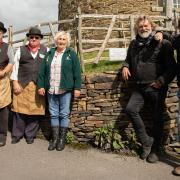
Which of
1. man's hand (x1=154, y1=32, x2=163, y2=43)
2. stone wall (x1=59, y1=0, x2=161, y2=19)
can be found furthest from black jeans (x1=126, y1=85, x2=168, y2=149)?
stone wall (x1=59, y1=0, x2=161, y2=19)

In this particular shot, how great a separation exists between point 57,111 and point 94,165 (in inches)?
45.9

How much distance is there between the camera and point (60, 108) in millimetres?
6812

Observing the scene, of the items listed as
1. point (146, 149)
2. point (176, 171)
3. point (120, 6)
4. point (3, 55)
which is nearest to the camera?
point (176, 171)

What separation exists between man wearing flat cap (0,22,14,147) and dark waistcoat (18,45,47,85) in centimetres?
20

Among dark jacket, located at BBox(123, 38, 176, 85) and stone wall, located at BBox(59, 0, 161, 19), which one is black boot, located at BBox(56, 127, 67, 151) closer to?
dark jacket, located at BBox(123, 38, 176, 85)

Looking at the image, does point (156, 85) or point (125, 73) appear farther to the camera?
point (125, 73)

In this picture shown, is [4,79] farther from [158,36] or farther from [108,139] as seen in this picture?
[158,36]

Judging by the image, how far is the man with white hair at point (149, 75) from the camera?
6176mm

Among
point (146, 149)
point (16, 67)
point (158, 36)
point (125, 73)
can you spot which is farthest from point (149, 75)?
point (16, 67)

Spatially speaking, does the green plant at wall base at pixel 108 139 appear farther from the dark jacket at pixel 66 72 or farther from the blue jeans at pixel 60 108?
the dark jacket at pixel 66 72

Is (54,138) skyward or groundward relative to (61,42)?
groundward

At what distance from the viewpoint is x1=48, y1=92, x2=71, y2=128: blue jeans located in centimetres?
674

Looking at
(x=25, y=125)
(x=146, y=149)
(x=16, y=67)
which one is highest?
(x=16, y=67)

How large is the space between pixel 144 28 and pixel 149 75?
749 mm
